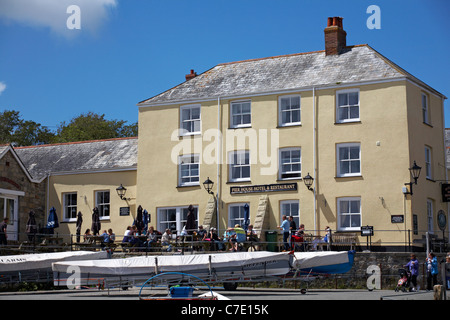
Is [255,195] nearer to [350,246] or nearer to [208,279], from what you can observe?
[350,246]

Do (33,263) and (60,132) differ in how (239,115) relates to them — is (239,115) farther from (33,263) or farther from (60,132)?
(60,132)

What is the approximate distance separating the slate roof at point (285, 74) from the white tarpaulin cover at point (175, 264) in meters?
12.8

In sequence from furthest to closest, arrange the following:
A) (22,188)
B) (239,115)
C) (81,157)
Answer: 1. (81,157)
2. (22,188)
3. (239,115)

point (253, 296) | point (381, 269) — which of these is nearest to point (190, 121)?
point (381, 269)

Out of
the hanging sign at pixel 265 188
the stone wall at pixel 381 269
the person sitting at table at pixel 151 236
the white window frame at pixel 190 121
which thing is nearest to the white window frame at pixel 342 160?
the hanging sign at pixel 265 188

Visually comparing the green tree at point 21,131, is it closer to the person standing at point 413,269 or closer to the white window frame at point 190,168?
the white window frame at point 190,168

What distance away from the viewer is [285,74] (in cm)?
3928

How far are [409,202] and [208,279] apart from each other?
12102mm

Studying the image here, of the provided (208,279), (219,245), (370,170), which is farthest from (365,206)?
(208,279)

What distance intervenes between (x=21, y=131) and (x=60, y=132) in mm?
4148

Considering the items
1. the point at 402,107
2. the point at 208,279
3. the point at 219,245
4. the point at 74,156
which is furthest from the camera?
the point at 74,156

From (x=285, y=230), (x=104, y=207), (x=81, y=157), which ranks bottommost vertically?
(x=285, y=230)

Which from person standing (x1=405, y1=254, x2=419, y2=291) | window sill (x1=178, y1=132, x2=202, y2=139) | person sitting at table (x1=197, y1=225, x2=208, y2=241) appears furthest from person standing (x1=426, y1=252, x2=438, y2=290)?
window sill (x1=178, y1=132, x2=202, y2=139)
